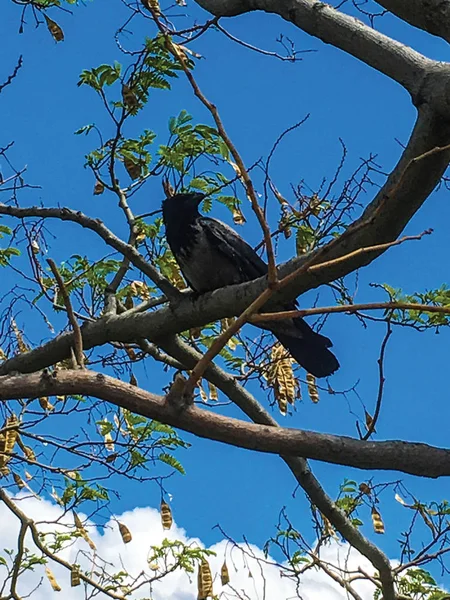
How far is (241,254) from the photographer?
481cm

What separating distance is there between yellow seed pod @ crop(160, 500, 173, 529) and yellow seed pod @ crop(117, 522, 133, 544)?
1.15 feet

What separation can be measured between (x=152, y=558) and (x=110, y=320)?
186 cm

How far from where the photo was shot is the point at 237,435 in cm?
216

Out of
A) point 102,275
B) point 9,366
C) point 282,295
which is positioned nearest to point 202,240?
point 102,275

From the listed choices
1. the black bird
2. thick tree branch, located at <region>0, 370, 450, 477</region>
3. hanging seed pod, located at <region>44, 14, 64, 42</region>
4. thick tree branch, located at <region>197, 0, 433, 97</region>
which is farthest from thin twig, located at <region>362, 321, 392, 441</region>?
hanging seed pod, located at <region>44, 14, 64, 42</region>

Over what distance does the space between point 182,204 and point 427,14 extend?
251 centimetres

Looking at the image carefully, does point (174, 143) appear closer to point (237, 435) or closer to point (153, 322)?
point (153, 322)

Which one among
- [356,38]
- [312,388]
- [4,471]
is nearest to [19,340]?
[4,471]

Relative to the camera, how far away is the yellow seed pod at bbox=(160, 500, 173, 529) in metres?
4.38

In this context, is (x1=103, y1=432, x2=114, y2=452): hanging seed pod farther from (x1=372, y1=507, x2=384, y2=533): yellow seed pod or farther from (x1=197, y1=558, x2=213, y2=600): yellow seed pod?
(x1=372, y1=507, x2=384, y2=533): yellow seed pod

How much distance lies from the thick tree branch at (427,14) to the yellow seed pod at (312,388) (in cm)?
224

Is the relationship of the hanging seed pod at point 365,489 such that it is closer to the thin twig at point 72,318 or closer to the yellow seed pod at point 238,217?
the yellow seed pod at point 238,217

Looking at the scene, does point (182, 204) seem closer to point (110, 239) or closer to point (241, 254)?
point (241, 254)

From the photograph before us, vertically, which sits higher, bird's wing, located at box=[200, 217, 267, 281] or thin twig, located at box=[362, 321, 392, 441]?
bird's wing, located at box=[200, 217, 267, 281]
